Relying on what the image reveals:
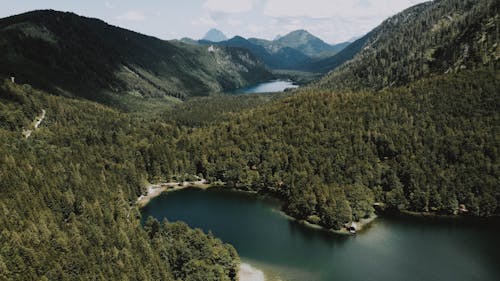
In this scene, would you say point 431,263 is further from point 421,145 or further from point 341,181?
point 421,145

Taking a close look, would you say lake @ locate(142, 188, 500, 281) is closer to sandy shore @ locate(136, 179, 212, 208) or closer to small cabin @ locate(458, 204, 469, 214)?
small cabin @ locate(458, 204, 469, 214)

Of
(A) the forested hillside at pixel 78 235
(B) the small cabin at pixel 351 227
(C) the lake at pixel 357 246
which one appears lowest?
(C) the lake at pixel 357 246

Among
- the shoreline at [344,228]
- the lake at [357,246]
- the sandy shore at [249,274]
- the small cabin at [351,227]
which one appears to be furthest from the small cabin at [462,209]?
the sandy shore at [249,274]

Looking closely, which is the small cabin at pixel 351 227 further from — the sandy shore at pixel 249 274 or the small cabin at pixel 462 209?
the small cabin at pixel 462 209

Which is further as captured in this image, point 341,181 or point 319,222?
Result: point 341,181

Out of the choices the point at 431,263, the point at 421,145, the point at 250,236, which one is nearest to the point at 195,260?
the point at 250,236

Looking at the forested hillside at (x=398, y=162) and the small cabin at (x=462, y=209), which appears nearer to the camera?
the small cabin at (x=462, y=209)
